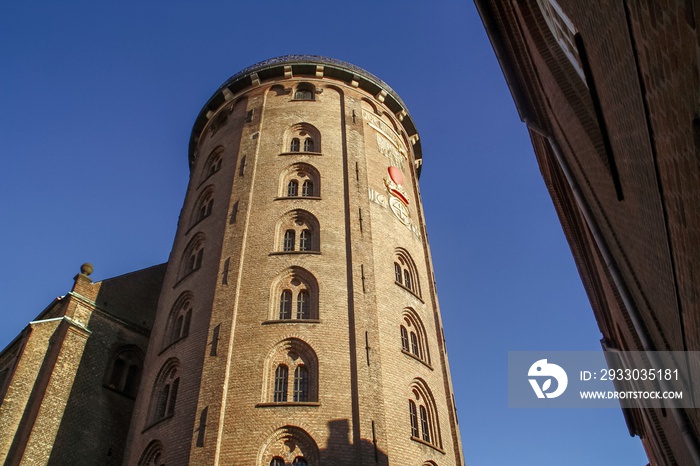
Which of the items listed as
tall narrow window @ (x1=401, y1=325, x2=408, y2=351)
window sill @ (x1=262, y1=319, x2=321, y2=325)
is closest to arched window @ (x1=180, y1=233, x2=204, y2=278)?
window sill @ (x1=262, y1=319, x2=321, y2=325)

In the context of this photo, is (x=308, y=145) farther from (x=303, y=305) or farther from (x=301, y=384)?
(x=301, y=384)

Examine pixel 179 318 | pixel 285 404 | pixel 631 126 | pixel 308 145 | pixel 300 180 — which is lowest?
pixel 631 126

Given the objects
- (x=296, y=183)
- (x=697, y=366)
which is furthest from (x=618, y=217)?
(x=296, y=183)

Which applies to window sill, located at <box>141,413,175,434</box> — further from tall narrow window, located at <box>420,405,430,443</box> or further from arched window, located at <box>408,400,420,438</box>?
tall narrow window, located at <box>420,405,430,443</box>

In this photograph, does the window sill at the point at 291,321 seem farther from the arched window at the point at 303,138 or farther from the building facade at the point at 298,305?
the arched window at the point at 303,138

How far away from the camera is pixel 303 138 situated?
24.7m

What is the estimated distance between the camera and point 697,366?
6086 millimetres

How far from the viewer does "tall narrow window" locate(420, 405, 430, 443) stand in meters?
17.4

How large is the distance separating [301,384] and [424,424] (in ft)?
14.5

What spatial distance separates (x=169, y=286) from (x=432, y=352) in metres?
10.9

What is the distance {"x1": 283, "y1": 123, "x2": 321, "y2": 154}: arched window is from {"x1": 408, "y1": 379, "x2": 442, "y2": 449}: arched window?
36.6 feet

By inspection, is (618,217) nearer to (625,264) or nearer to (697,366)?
(625,264)

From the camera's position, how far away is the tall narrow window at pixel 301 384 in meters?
16.0

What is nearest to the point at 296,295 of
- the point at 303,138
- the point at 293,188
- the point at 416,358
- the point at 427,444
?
the point at 416,358
